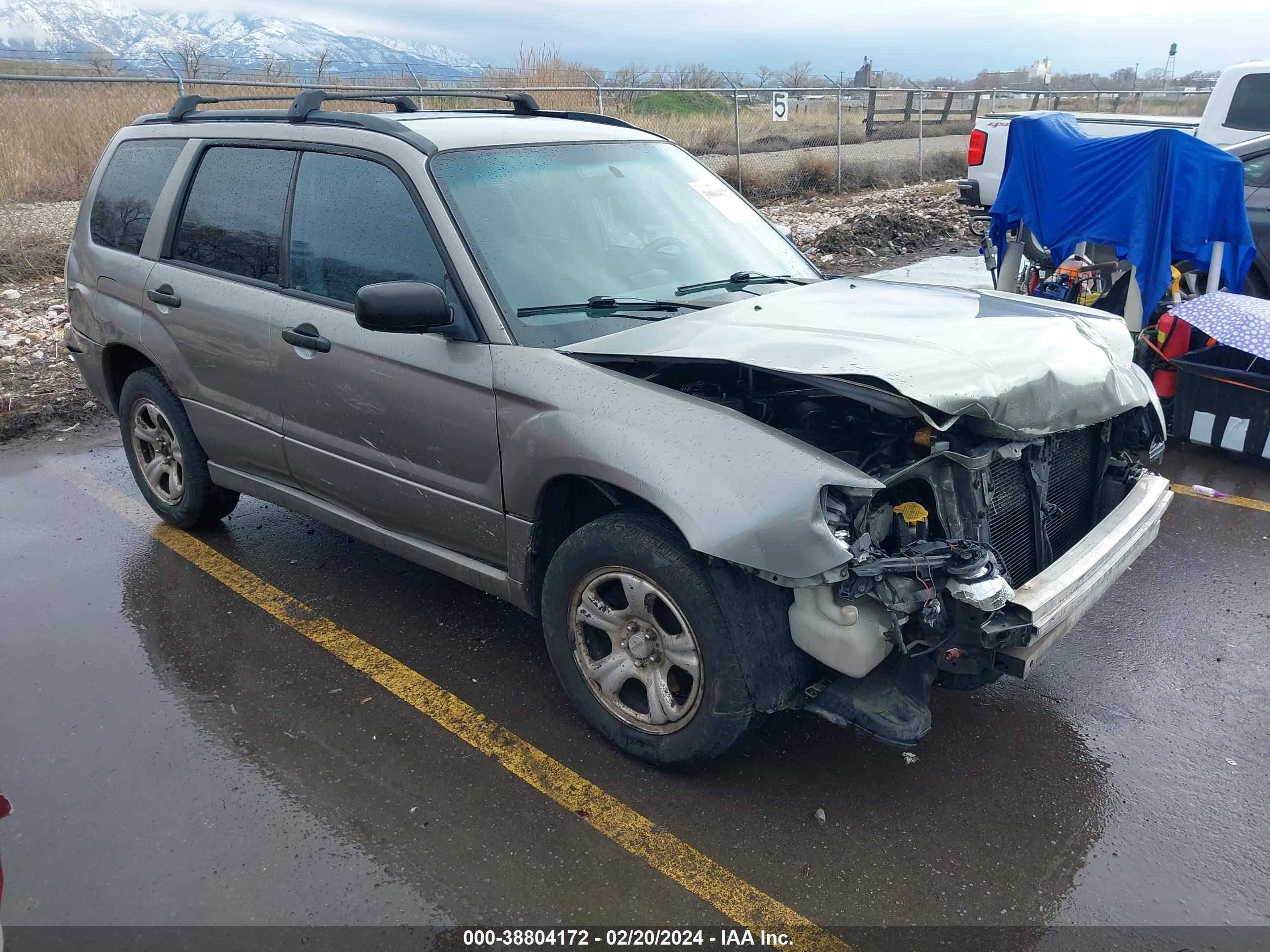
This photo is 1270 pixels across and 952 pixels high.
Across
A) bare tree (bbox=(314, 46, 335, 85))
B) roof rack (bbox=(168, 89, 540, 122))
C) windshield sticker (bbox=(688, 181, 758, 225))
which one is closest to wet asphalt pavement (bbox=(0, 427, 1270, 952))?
windshield sticker (bbox=(688, 181, 758, 225))

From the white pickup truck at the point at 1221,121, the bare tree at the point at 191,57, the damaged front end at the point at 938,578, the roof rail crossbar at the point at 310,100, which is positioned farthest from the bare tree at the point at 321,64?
the damaged front end at the point at 938,578

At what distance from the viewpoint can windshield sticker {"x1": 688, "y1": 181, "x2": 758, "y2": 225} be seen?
4.34 m

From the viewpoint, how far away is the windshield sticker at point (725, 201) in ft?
14.3

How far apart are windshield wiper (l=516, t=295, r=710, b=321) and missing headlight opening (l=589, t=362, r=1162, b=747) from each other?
42 centimetres

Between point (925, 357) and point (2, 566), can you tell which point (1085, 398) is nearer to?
point (925, 357)

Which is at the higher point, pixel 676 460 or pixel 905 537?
pixel 676 460

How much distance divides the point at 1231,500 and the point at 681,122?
16.2 metres

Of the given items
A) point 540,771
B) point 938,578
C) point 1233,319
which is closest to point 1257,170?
point 1233,319

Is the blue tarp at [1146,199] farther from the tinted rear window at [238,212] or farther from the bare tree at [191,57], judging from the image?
the bare tree at [191,57]

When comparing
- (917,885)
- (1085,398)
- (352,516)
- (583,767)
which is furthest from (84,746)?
Result: (1085,398)

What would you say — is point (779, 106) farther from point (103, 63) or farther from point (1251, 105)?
point (103, 63)

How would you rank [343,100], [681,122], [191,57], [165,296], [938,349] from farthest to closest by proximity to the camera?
[681,122] < [191,57] < [343,100] < [165,296] < [938,349]

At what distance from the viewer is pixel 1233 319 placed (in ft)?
19.3

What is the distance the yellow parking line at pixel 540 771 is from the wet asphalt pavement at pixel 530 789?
0.04 m
